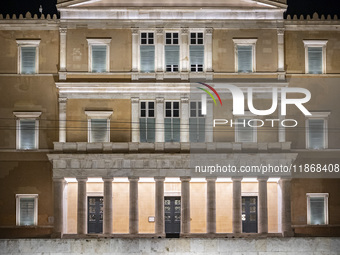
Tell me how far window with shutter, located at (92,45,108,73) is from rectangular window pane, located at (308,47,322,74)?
46.7 feet

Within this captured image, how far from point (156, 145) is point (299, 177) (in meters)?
10.1

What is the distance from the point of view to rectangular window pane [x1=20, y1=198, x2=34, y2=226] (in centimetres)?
5631

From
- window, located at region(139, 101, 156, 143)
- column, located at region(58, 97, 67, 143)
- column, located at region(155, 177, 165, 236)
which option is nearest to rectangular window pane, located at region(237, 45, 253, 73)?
window, located at region(139, 101, 156, 143)

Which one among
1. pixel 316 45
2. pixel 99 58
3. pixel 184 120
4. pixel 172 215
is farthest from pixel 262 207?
pixel 99 58

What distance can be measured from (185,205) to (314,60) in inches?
541

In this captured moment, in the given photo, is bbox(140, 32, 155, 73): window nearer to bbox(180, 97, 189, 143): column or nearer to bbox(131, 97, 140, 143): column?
bbox(131, 97, 140, 143): column

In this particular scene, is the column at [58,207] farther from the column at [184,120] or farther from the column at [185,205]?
the column at [184,120]

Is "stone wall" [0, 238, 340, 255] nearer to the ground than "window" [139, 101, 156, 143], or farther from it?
nearer to the ground

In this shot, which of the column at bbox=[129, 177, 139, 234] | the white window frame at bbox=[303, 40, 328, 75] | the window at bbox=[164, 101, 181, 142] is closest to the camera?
the column at bbox=[129, 177, 139, 234]

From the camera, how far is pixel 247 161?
181 feet

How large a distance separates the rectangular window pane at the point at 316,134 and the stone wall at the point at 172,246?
907 cm

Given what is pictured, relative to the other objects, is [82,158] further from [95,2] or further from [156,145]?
[95,2]

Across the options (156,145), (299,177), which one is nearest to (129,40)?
(156,145)

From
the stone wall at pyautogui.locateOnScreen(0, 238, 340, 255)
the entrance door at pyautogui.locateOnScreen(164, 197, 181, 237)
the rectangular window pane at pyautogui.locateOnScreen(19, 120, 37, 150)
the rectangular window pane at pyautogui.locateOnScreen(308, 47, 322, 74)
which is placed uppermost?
the rectangular window pane at pyautogui.locateOnScreen(308, 47, 322, 74)
